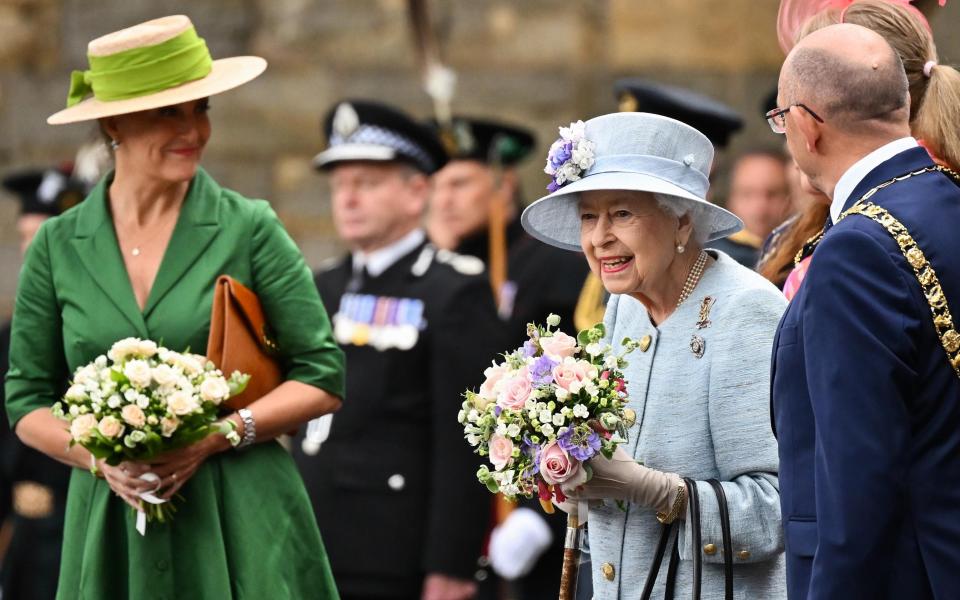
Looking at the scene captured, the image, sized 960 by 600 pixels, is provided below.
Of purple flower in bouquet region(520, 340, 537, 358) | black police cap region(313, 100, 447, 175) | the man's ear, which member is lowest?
purple flower in bouquet region(520, 340, 537, 358)

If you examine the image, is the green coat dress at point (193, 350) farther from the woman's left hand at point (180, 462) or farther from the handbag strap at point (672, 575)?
the handbag strap at point (672, 575)

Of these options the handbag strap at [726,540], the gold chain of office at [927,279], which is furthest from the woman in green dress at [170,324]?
the gold chain of office at [927,279]

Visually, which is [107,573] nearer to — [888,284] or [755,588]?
[755,588]

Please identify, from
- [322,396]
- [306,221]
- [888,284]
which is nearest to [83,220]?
[322,396]

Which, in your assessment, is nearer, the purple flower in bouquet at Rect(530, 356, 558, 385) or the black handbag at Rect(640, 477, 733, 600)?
the purple flower in bouquet at Rect(530, 356, 558, 385)

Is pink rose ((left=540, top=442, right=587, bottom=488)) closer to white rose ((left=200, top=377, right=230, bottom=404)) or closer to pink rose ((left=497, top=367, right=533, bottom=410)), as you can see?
pink rose ((left=497, top=367, right=533, bottom=410))

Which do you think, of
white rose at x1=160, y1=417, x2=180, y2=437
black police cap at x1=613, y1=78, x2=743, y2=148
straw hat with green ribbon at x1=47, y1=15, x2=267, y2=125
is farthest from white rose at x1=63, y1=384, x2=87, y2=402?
black police cap at x1=613, y1=78, x2=743, y2=148

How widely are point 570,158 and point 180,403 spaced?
1.18 meters

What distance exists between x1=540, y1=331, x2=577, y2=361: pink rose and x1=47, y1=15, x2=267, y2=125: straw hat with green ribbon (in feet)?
4.74

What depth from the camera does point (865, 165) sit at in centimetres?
353

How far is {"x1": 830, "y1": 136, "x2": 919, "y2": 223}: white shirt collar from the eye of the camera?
3.52 metres

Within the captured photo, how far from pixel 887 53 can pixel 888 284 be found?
502 millimetres

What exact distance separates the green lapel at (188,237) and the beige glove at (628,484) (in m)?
1.44

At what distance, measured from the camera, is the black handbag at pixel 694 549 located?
399 cm
